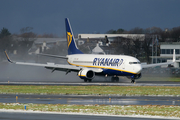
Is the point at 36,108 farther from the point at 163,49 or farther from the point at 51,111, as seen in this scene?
the point at 163,49

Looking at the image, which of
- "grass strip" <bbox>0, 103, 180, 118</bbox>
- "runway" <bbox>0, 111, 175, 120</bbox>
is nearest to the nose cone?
"grass strip" <bbox>0, 103, 180, 118</bbox>

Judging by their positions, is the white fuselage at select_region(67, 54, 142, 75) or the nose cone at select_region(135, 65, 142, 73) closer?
the nose cone at select_region(135, 65, 142, 73)

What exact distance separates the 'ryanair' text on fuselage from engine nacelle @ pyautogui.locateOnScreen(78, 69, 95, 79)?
2366 millimetres

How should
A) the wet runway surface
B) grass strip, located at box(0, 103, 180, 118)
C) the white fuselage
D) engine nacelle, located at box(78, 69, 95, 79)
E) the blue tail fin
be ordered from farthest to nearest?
1. the blue tail fin
2. engine nacelle, located at box(78, 69, 95, 79)
3. the white fuselage
4. the wet runway surface
5. grass strip, located at box(0, 103, 180, 118)

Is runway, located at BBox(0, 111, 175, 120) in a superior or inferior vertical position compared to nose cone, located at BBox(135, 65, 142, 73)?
inferior

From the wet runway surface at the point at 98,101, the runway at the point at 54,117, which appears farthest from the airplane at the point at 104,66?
the runway at the point at 54,117

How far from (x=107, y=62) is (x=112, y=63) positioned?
966mm

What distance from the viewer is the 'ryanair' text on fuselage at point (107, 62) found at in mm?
50931

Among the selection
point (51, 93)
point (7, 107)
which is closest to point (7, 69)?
point (51, 93)

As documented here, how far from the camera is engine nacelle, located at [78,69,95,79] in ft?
166

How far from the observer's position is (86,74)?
50656 millimetres

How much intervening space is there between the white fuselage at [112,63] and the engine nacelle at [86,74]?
6.85ft

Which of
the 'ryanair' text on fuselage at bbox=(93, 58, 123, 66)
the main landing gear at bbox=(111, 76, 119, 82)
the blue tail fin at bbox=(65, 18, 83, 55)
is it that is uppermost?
the blue tail fin at bbox=(65, 18, 83, 55)

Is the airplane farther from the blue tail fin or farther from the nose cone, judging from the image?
the blue tail fin
